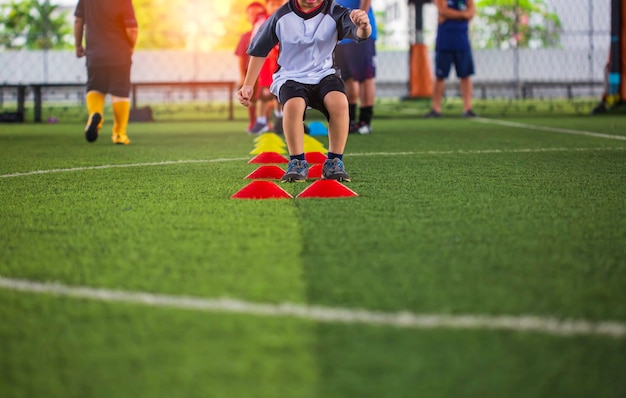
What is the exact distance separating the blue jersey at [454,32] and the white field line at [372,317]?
10992 mm

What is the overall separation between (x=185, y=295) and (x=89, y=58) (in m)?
6.59

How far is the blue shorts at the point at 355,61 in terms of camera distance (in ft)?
31.6

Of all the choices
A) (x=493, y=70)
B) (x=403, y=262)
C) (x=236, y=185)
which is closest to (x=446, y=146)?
(x=236, y=185)

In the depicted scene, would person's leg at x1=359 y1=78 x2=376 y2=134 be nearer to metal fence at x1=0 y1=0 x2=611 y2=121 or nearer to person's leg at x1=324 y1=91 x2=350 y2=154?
person's leg at x1=324 y1=91 x2=350 y2=154

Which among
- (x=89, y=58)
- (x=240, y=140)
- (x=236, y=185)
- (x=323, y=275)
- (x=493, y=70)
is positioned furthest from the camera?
(x=493, y=70)

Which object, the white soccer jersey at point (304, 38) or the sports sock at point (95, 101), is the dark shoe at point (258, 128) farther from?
the white soccer jersey at point (304, 38)

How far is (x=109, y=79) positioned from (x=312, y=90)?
3.95 meters

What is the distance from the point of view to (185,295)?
227 centimetres

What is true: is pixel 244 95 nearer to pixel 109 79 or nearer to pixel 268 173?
pixel 268 173

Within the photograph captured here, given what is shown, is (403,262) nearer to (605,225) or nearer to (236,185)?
(605,225)

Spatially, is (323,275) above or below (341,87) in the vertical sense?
below

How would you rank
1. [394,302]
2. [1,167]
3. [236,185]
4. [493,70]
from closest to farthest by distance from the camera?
[394,302] < [236,185] < [1,167] < [493,70]

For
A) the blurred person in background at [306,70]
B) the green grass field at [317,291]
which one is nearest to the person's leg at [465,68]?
the blurred person in background at [306,70]

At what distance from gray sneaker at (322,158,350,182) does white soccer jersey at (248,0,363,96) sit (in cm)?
49
